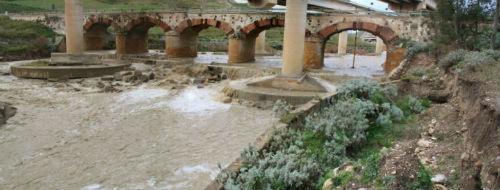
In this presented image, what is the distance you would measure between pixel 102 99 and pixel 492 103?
13436mm

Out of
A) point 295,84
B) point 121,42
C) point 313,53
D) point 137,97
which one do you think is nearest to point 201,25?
point 121,42

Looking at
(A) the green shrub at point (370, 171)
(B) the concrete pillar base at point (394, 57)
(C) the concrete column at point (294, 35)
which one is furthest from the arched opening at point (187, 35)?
(A) the green shrub at point (370, 171)

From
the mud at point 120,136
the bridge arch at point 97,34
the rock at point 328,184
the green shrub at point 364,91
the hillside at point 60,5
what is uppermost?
the hillside at point 60,5

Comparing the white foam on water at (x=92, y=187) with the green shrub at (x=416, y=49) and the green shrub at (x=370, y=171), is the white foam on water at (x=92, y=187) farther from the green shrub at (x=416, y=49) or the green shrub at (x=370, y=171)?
the green shrub at (x=416, y=49)

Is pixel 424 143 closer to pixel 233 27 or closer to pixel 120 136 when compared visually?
pixel 120 136

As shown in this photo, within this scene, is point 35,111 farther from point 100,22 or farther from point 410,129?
point 100,22

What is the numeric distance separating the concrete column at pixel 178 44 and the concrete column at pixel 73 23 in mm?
6770

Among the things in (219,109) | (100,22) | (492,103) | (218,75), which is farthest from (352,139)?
(100,22)

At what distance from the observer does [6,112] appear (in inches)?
468

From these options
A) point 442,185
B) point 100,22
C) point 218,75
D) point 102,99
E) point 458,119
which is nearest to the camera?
point 442,185

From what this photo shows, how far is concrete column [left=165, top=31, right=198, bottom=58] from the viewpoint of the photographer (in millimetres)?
25031

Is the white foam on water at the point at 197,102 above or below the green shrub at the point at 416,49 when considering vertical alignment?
below

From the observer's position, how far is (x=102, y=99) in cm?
1470

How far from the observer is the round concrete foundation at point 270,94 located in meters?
13.5
